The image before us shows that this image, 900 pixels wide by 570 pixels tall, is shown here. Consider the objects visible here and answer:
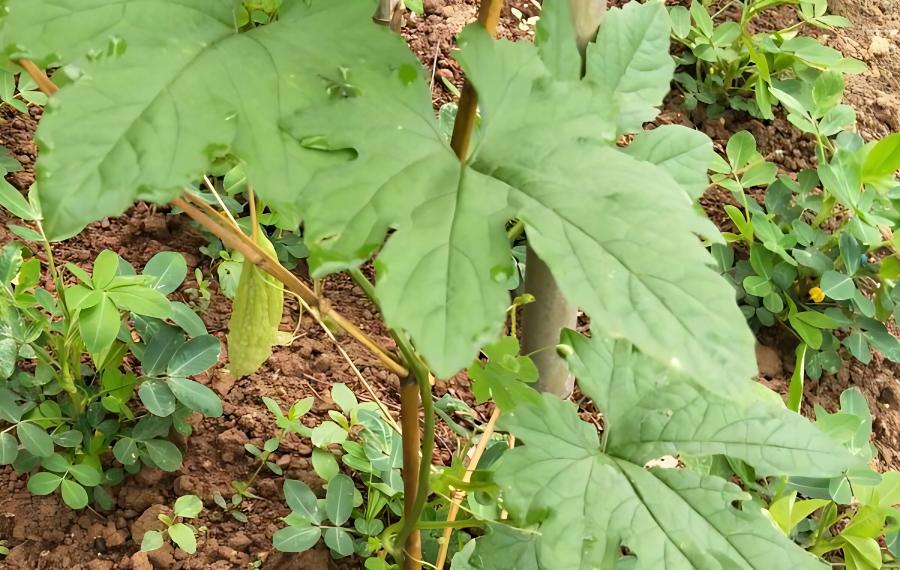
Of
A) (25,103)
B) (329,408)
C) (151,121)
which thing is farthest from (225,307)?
(151,121)

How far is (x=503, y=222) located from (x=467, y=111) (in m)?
0.14

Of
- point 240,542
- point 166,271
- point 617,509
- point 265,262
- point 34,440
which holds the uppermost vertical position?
point 265,262

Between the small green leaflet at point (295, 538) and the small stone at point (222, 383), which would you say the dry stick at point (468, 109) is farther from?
the small stone at point (222, 383)

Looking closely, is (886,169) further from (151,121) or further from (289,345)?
(151,121)

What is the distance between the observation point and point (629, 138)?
1.94 metres

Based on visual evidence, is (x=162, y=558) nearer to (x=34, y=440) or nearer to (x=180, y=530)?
(x=180, y=530)

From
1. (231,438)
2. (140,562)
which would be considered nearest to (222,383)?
(231,438)

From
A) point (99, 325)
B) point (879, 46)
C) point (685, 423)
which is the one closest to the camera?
point (685, 423)

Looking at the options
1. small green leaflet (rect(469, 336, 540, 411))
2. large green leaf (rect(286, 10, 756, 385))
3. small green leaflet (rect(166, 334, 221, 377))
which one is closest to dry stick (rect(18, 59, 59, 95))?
large green leaf (rect(286, 10, 756, 385))

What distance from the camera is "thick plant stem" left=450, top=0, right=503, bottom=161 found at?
2.23ft

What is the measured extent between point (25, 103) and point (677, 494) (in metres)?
1.43

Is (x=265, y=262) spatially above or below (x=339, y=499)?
above

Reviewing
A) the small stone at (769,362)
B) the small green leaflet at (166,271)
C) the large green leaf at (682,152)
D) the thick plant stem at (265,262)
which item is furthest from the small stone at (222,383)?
the small stone at (769,362)

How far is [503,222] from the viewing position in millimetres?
580
